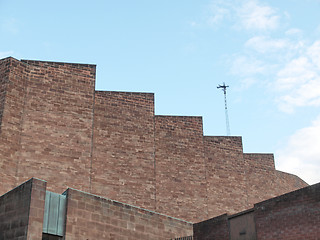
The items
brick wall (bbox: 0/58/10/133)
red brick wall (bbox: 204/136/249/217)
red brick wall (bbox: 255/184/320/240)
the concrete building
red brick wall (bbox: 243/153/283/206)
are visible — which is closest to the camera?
red brick wall (bbox: 255/184/320/240)

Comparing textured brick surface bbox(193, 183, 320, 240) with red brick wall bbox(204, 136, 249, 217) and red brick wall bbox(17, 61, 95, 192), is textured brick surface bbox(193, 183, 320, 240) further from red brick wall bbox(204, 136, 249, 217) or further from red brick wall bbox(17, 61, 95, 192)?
red brick wall bbox(204, 136, 249, 217)

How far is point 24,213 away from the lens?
1484 cm

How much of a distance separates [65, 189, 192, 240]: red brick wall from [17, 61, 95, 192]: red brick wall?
4.66 meters

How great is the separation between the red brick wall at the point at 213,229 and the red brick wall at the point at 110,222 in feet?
6.89

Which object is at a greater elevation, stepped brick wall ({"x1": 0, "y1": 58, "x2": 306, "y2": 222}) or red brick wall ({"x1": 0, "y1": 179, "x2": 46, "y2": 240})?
stepped brick wall ({"x1": 0, "y1": 58, "x2": 306, "y2": 222})

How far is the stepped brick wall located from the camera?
2139 cm

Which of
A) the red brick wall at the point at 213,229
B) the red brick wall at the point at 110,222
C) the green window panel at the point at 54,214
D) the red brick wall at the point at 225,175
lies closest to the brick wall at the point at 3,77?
the green window panel at the point at 54,214

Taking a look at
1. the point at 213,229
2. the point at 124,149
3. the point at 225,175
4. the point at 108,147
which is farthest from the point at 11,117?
the point at 225,175

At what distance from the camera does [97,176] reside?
2320 cm

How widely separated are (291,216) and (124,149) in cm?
1254

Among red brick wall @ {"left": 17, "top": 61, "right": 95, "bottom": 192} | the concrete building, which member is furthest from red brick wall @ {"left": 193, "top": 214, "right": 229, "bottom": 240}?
red brick wall @ {"left": 17, "top": 61, "right": 95, "bottom": 192}

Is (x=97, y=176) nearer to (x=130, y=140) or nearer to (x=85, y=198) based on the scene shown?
(x=130, y=140)

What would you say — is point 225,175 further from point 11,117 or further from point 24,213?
point 24,213

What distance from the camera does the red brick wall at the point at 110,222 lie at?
52.7 ft
